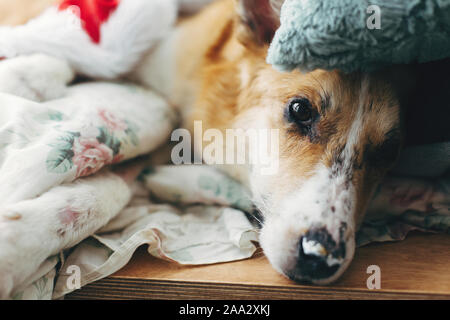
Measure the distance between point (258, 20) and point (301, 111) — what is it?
31 cm

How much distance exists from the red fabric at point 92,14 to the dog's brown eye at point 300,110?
626 mm

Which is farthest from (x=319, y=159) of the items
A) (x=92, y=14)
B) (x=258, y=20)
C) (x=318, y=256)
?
(x=92, y=14)

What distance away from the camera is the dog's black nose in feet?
2.27

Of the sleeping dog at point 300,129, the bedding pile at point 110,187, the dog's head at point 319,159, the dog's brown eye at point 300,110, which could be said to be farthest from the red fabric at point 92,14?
the dog's brown eye at point 300,110

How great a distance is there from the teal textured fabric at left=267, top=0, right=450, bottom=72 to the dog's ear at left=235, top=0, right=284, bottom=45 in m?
0.27

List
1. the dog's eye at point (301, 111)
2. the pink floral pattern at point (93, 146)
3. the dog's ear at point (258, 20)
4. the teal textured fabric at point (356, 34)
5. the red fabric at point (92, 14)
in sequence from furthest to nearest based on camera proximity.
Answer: the red fabric at point (92, 14) → the dog's ear at point (258, 20) → the dog's eye at point (301, 111) → the pink floral pattern at point (93, 146) → the teal textured fabric at point (356, 34)

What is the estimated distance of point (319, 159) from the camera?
830mm

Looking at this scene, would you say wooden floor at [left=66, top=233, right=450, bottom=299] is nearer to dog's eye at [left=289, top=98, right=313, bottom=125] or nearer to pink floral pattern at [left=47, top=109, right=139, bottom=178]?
pink floral pattern at [left=47, top=109, right=139, bottom=178]

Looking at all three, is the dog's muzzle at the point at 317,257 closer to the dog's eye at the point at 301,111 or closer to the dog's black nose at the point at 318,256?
the dog's black nose at the point at 318,256

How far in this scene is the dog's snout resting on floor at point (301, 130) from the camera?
28.7 inches

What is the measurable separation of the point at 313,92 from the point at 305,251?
377 millimetres

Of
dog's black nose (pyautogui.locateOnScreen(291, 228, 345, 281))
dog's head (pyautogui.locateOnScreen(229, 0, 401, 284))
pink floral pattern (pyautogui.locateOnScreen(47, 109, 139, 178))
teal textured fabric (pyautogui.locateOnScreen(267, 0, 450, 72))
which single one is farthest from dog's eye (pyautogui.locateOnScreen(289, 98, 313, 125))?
pink floral pattern (pyautogui.locateOnScreen(47, 109, 139, 178))

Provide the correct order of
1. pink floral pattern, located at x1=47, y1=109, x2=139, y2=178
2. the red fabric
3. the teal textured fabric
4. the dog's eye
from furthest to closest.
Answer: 1. the red fabric
2. the dog's eye
3. pink floral pattern, located at x1=47, y1=109, x2=139, y2=178
4. the teal textured fabric
